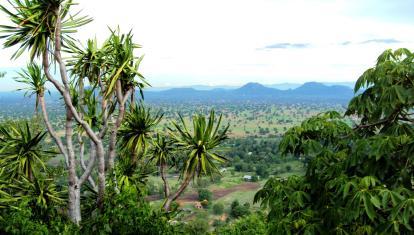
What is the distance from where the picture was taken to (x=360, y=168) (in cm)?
411

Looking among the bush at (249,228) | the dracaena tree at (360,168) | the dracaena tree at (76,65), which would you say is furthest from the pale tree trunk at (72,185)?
the dracaena tree at (360,168)

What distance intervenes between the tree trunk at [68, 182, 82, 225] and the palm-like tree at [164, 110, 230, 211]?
246 centimetres

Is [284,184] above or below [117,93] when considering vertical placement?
below

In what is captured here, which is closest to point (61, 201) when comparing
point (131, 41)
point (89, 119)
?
point (89, 119)

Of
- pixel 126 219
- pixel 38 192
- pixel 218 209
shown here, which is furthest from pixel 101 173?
pixel 218 209

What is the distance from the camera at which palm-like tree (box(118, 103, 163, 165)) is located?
9688 mm

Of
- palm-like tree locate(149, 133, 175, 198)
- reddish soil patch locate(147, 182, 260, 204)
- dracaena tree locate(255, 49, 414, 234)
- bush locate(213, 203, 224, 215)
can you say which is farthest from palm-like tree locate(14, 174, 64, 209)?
reddish soil patch locate(147, 182, 260, 204)

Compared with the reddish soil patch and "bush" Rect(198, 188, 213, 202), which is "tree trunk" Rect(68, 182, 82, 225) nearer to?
the reddish soil patch

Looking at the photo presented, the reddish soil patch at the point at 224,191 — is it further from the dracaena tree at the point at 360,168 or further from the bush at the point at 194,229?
the dracaena tree at the point at 360,168

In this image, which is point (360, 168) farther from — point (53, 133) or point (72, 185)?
point (53, 133)

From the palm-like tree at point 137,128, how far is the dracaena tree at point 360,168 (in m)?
5.31

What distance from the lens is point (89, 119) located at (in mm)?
10812

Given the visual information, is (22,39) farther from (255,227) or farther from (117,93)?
(255,227)

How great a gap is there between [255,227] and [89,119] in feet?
20.3
